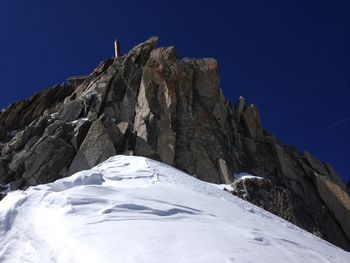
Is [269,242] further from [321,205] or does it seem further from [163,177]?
[321,205]

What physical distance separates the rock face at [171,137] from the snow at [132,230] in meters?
19.1

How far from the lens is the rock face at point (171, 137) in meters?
28.7

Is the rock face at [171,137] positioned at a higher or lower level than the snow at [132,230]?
higher

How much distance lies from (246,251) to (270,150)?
101 feet

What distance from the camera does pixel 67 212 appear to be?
684cm

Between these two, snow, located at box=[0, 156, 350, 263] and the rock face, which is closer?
snow, located at box=[0, 156, 350, 263]

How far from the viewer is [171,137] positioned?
30.0 meters

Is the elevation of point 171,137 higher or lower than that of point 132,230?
higher

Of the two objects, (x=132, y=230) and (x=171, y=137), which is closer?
(x=132, y=230)

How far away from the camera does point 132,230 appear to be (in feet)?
19.6

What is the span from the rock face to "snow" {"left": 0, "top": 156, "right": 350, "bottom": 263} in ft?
62.6

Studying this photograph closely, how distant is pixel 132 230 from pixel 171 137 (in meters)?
24.0

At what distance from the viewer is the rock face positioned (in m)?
28.7

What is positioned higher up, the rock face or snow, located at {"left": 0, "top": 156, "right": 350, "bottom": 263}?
the rock face
